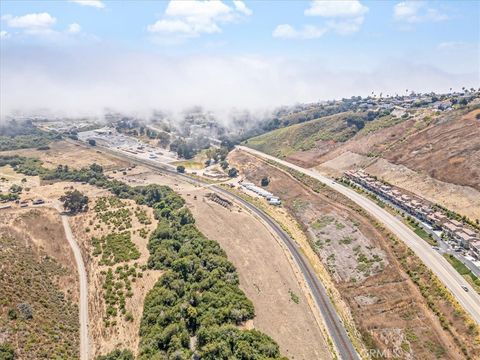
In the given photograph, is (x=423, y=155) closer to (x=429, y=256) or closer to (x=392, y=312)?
(x=429, y=256)

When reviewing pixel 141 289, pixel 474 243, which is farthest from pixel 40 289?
pixel 474 243

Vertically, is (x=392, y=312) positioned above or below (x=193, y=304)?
above

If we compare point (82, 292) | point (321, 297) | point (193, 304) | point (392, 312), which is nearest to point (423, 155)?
point (392, 312)

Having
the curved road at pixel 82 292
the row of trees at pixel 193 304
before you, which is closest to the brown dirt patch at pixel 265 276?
the row of trees at pixel 193 304

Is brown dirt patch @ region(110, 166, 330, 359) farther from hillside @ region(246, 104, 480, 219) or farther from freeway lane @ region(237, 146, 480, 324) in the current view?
hillside @ region(246, 104, 480, 219)

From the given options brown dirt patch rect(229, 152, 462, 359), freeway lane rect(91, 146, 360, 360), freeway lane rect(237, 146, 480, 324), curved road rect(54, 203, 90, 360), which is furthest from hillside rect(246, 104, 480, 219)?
curved road rect(54, 203, 90, 360)

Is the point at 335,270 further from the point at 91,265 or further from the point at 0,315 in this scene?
the point at 0,315

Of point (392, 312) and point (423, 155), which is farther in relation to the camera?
point (423, 155)
